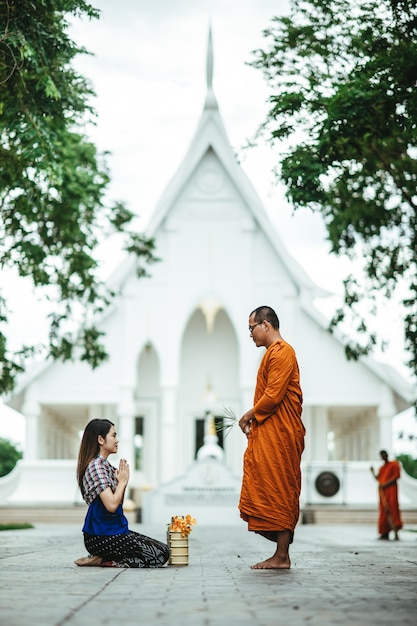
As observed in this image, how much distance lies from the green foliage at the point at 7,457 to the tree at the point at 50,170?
58.4 metres

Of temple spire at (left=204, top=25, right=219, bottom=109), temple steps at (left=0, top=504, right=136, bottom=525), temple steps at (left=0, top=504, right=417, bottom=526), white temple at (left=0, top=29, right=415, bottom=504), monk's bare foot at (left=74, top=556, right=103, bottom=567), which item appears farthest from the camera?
temple spire at (left=204, top=25, right=219, bottom=109)

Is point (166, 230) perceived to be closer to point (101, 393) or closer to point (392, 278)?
point (101, 393)

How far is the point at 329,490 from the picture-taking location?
96.1 feet

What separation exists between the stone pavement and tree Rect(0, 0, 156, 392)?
5.98m

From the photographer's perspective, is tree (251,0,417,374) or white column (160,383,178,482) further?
white column (160,383,178,482)

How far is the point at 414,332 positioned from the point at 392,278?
1158 mm

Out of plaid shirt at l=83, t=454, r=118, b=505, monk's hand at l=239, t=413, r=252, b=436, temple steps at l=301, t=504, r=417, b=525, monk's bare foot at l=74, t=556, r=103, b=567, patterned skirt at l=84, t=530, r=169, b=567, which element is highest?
monk's hand at l=239, t=413, r=252, b=436

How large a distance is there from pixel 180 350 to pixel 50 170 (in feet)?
64.9

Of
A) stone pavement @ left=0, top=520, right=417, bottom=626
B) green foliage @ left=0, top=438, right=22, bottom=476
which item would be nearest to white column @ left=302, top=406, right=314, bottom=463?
stone pavement @ left=0, top=520, right=417, bottom=626

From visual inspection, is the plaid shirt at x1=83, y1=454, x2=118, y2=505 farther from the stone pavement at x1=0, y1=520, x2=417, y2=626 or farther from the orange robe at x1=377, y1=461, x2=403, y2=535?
the orange robe at x1=377, y1=461, x2=403, y2=535

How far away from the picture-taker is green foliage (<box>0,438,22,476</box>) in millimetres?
80750

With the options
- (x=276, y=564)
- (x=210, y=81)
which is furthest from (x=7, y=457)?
(x=276, y=564)

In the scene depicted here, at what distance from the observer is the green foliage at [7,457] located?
265 feet

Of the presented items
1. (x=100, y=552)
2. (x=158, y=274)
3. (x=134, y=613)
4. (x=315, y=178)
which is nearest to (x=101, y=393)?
(x=158, y=274)
